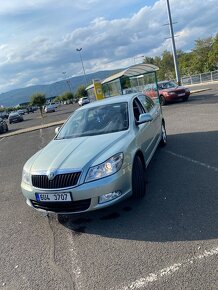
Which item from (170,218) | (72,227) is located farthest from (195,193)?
(72,227)

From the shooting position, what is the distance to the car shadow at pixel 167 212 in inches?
144

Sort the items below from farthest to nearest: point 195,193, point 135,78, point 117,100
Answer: point 135,78, point 117,100, point 195,193

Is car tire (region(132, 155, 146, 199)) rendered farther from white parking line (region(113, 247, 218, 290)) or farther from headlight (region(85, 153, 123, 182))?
white parking line (region(113, 247, 218, 290))

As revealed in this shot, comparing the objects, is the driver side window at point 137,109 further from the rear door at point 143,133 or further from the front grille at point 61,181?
the front grille at point 61,181

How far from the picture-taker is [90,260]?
11.1 feet

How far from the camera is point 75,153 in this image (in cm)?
432

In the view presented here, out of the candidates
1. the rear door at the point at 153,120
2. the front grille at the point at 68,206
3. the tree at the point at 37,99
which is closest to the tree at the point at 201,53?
the tree at the point at 37,99

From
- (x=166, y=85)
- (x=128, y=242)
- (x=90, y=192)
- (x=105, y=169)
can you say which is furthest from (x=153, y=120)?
(x=166, y=85)

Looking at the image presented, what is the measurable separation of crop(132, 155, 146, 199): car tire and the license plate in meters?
1.02

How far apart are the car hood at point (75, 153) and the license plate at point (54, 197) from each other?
33cm

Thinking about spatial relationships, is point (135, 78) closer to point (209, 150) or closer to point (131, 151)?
point (209, 150)

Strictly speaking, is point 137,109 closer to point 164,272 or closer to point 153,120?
point 153,120

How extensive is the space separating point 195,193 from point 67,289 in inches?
97.1

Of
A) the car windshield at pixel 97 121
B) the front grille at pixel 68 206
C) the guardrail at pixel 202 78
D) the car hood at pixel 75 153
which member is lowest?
the guardrail at pixel 202 78
